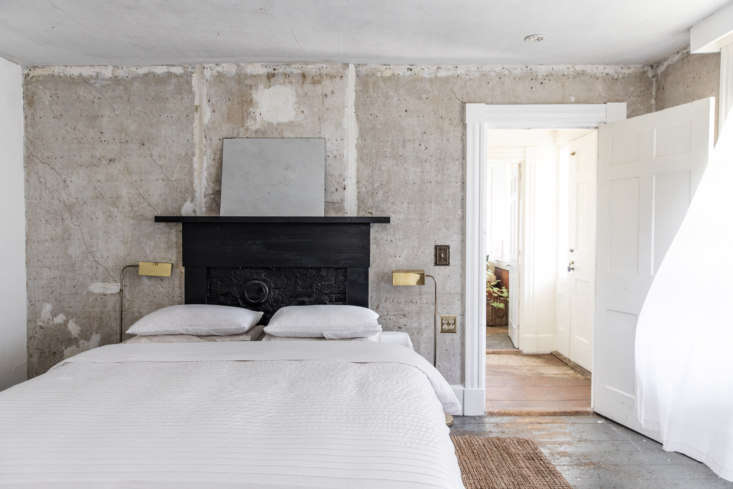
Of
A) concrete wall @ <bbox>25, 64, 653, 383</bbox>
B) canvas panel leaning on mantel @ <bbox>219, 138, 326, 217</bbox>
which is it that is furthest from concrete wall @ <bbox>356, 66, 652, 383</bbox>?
canvas panel leaning on mantel @ <bbox>219, 138, 326, 217</bbox>

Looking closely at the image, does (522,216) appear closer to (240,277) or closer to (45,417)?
(240,277)

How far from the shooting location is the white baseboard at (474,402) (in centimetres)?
312

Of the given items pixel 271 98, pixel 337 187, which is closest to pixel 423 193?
pixel 337 187

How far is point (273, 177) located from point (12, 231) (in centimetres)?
187

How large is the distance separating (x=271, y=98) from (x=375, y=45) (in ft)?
2.75

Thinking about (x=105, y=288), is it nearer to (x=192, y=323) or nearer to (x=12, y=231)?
(x=12, y=231)

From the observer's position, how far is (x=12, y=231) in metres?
3.09

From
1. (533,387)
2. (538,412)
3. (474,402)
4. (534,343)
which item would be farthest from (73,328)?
(534,343)

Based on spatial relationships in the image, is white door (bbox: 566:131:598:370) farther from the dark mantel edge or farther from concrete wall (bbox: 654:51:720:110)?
the dark mantel edge

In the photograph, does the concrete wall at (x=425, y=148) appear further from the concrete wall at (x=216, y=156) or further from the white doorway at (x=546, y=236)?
the white doorway at (x=546, y=236)

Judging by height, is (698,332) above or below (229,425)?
above

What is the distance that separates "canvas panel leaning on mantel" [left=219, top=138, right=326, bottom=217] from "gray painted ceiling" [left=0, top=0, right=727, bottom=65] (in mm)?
597

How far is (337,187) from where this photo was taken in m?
3.14

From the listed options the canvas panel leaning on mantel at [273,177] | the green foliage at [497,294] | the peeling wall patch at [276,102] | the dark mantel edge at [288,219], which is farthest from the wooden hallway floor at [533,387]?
the peeling wall patch at [276,102]
